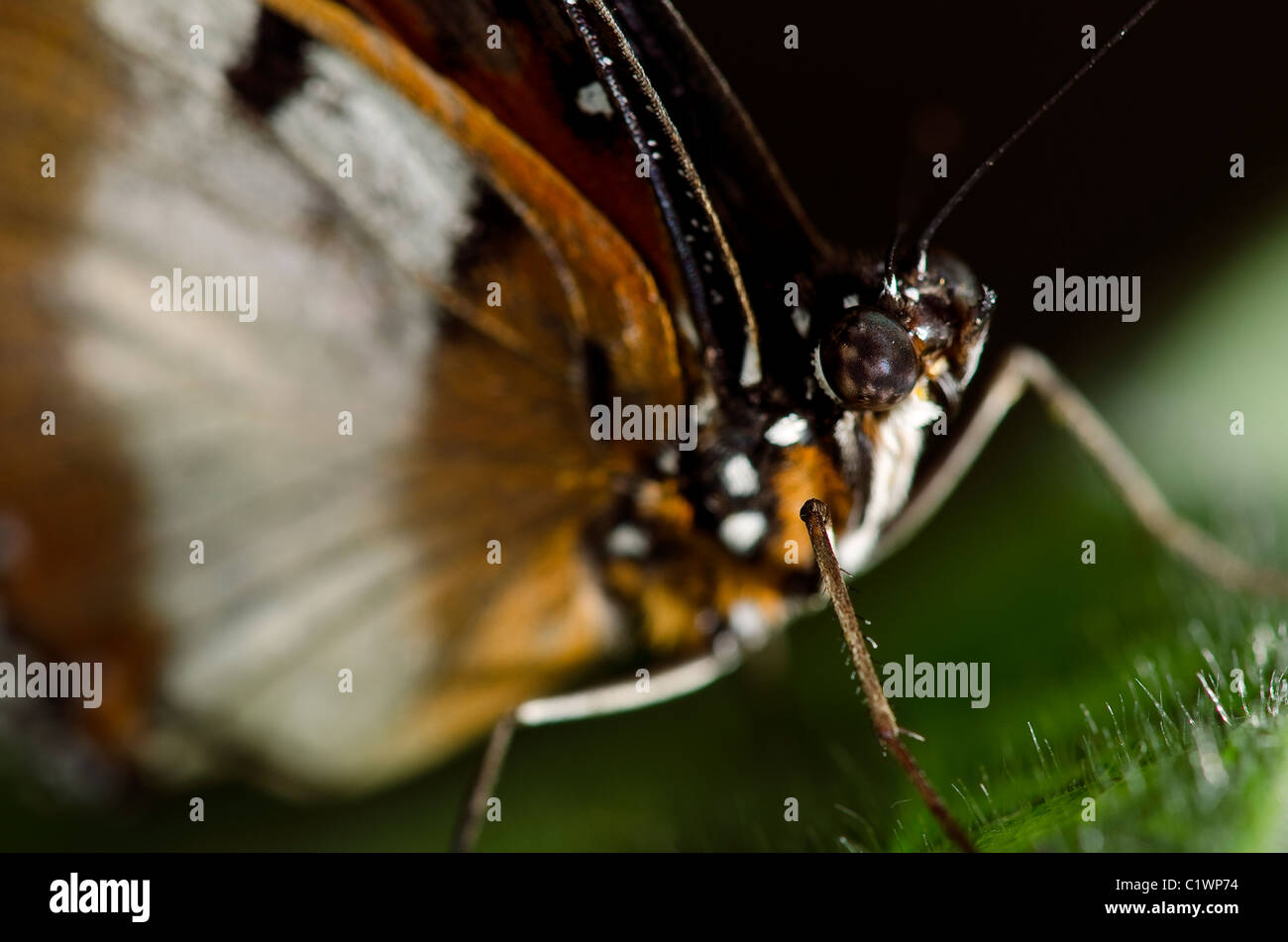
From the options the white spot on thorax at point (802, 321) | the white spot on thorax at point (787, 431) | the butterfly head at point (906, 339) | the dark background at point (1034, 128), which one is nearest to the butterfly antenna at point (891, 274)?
the butterfly head at point (906, 339)

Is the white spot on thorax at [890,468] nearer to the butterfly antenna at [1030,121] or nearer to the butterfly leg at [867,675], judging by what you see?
the butterfly leg at [867,675]

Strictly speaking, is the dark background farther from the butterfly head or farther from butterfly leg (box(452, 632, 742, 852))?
butterfly leg (box(452, 632, 742, 852))

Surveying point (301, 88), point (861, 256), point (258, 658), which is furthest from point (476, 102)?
point (258, 658)

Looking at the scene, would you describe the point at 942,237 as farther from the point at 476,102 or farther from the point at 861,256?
the point at 476,102

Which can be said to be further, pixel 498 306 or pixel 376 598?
pixel 376 598

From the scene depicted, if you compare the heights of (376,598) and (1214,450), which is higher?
(1214,450)

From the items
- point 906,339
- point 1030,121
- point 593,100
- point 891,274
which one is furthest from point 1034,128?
point 593,100
